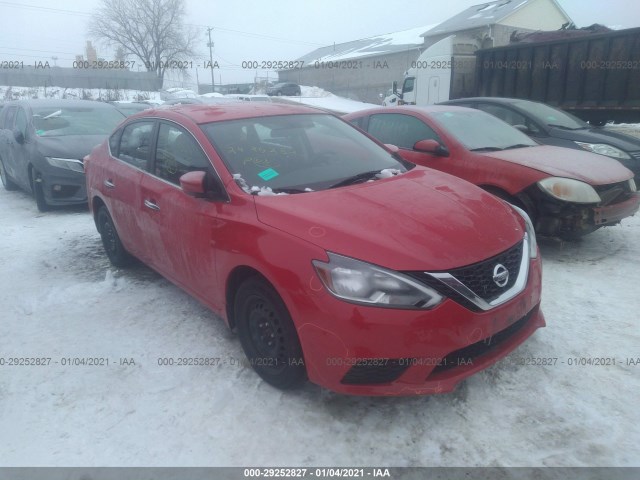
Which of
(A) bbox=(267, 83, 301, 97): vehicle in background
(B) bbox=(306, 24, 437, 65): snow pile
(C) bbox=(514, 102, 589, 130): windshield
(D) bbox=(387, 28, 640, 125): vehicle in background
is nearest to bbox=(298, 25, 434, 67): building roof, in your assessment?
(B) bbox=(306, 24, 437, 65): snow pile

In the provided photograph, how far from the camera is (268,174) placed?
3.16 meters

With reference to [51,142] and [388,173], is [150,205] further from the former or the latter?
[51,142]

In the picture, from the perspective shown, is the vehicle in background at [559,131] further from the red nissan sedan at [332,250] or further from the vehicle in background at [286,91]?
the vehicle in background at [286,91]

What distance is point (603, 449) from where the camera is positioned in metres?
2.36

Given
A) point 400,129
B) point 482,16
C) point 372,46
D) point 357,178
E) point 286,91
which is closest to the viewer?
point 357,178

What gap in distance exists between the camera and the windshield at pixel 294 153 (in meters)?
3.15

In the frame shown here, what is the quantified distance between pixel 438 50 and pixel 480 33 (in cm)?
1586

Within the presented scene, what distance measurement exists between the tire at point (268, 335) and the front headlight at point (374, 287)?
1.33ft

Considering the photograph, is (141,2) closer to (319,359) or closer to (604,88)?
(604,88)

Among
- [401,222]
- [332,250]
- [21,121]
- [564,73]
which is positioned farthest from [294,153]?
[564,73]

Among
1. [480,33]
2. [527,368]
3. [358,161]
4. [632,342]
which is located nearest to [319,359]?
[527,368]

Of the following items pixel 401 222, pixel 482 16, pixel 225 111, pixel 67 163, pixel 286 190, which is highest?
pixel 482 16

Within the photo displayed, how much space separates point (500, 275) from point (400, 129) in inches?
143

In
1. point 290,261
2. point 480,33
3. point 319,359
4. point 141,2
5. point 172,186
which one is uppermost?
point 141,2
